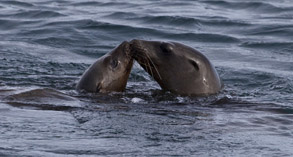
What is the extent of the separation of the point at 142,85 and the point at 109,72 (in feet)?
2.87

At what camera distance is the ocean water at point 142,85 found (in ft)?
17.4

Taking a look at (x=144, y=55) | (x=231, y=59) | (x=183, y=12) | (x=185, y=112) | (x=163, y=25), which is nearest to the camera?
(x=185, y=112)

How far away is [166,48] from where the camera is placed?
7348mm

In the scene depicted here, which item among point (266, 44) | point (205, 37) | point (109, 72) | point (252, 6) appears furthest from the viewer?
point (252, 6)

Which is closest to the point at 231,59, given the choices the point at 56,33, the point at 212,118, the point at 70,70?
the point at 70,70

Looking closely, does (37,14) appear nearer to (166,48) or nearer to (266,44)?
(266,44)

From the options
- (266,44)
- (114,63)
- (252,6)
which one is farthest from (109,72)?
(252,6)

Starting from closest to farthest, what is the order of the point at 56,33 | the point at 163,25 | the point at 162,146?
the point at 162,146 → the point at 56,33 → the point at 163,25

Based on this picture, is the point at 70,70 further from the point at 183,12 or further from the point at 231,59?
the point at 183,12

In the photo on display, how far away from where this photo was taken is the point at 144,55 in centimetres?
725

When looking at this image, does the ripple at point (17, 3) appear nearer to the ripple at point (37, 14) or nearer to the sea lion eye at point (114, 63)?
the ripple at point (37, 14)

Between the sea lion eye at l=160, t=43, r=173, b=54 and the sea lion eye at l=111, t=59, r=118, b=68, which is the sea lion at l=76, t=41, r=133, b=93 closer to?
the sea lion eye at l=111, t=59, r=118, b=68

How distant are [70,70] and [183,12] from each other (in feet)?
19.5

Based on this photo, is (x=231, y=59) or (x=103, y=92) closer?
(x=103, y=92)
